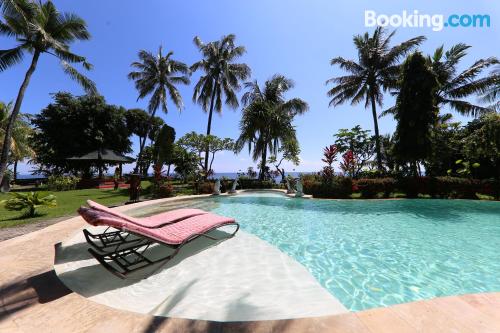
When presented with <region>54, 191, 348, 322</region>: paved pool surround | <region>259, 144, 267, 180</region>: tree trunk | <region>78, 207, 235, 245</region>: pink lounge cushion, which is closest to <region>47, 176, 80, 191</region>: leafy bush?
<region>259, 144, 267, 180</region>: tree trunk

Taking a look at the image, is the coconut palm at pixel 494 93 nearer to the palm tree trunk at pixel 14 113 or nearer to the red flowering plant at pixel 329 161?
the red flowering plant at pixel 329 161

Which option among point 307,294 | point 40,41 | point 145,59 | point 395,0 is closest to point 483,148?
point 395,0

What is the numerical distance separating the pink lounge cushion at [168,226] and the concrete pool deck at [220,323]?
1022 mm

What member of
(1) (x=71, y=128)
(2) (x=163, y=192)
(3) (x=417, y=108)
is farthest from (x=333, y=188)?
(1) (x=71, y=128)

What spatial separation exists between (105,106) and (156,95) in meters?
7.83

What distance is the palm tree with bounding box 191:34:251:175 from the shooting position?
24.3 m

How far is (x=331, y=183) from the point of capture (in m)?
14.8

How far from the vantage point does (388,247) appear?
5.62 m

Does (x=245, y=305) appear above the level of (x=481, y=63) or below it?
below

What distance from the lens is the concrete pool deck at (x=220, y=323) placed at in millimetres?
2279

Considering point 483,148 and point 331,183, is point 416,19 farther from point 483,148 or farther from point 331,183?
point 483,148

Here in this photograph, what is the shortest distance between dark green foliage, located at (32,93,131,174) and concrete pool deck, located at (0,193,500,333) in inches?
1112

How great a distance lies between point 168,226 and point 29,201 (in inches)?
265

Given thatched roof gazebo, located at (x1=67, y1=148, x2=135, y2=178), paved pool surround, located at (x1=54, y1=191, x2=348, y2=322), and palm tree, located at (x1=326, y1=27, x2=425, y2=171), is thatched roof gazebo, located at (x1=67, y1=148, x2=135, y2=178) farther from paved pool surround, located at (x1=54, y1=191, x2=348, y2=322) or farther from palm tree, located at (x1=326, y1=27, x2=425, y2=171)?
palm tree, located at (x1=326, y1=27, x2=425, y2=171)
